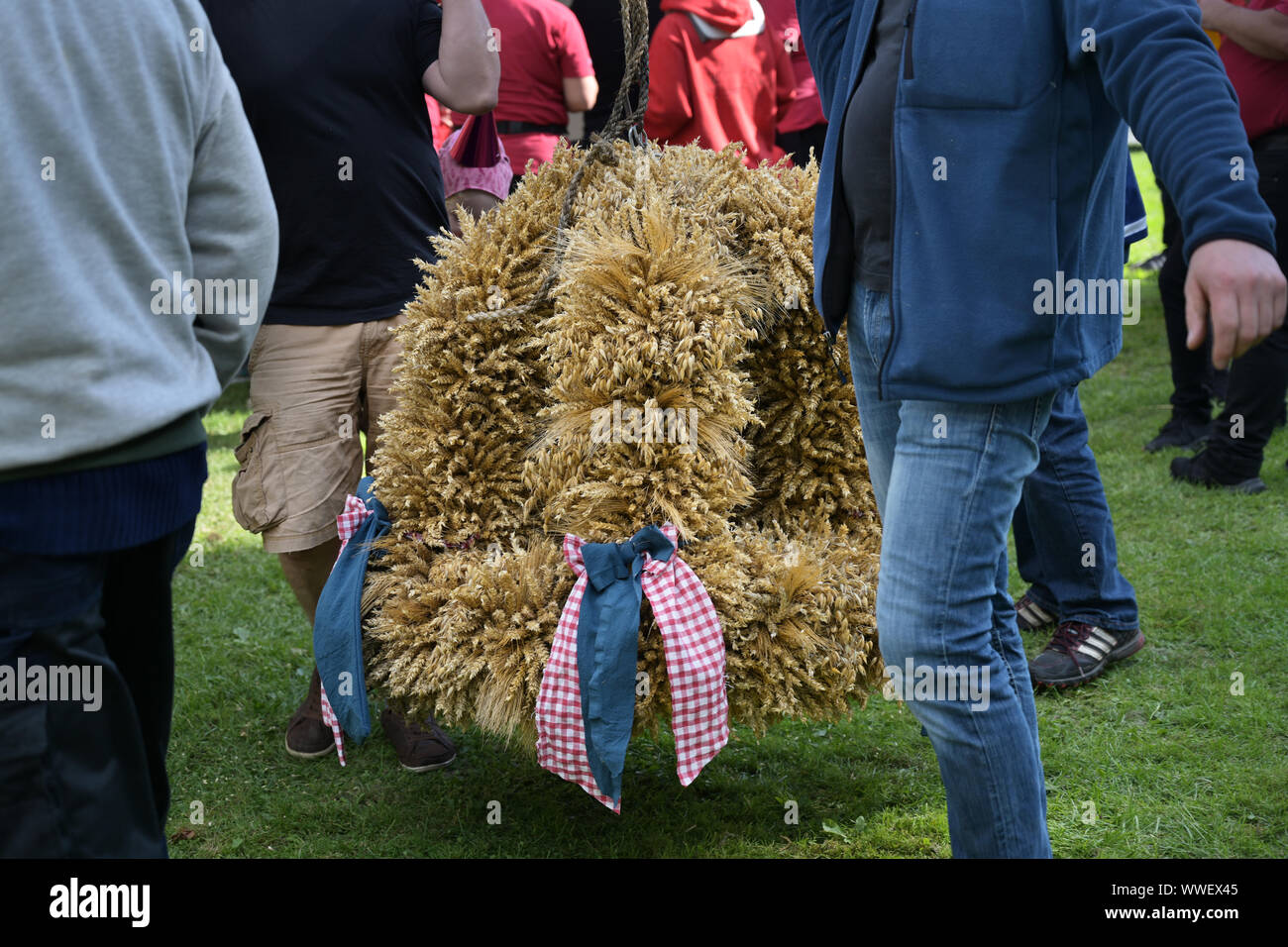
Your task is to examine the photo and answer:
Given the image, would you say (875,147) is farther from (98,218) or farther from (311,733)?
(311,733)

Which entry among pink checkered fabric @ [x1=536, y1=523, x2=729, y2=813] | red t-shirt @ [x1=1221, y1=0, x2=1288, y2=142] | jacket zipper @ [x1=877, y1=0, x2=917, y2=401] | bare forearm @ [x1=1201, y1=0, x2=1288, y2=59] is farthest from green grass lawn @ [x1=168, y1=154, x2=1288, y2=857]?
bare forearm @ [x1=1201, y1=0, x2=1288, y2=59]

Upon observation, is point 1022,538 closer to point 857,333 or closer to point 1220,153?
point 857,333

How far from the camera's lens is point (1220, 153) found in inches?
63.2

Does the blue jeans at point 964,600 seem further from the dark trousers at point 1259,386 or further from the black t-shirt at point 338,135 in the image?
the dark trousers at point 1259,386

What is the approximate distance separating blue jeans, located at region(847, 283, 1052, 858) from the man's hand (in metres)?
0.44

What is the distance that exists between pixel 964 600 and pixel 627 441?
79 cm

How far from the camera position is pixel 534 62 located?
4.82 meters

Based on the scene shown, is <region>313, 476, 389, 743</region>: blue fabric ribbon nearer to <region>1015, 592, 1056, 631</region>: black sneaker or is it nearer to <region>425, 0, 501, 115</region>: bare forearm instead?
<region>425, 0, 501, 115</region>: bare forearm

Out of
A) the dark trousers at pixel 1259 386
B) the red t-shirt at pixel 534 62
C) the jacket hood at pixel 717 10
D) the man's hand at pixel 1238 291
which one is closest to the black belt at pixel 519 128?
the red t-shirt at pixel 534 62

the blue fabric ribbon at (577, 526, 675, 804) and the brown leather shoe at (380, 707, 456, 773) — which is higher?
the blue fabric ribbon at (577, 526, 675, 804)

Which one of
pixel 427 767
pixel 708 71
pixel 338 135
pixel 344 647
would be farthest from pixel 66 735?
pixel 708 71

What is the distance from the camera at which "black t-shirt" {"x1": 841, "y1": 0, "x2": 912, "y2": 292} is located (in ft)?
6.59

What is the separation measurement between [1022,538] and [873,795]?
128cm

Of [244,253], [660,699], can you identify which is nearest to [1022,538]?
[660,699]
